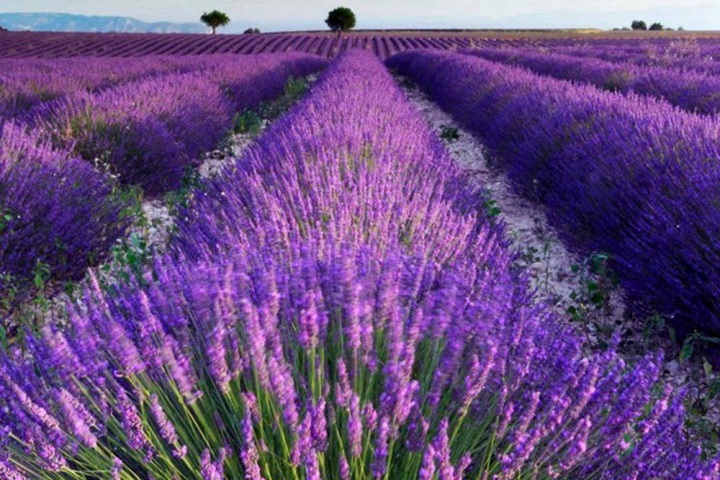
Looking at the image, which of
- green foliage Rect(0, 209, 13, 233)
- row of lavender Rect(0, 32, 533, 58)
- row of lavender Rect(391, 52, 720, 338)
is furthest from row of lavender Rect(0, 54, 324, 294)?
row of lavender Rect(0, 32, 533, 58)

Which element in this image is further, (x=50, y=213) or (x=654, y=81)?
(x=654, y=81)

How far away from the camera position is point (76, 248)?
372 cm

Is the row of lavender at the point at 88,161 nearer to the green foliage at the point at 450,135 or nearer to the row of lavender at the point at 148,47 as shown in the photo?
the green foliage at the point at 450,135

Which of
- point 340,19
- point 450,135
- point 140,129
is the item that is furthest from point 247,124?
point 340,19

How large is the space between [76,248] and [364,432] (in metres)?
2.93

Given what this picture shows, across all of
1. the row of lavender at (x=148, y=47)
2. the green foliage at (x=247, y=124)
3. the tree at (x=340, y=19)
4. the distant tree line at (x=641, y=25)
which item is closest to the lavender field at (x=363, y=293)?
the green foliage at (x=247, y=124)

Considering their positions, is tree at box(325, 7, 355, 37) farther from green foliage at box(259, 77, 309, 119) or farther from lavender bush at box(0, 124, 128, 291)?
lavender bush at box(0, 124, 128, 291)

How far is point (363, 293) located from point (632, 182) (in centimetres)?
254

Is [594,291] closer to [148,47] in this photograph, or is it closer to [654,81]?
[654,81]

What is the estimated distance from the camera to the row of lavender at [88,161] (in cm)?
350

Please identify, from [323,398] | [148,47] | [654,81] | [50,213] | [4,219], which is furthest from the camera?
[148,47]

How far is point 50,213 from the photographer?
3572mm

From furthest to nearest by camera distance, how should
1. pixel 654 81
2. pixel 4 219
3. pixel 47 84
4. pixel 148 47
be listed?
pixel 148 47, pixel 47 84, pixel 654 81, pixel 4 219

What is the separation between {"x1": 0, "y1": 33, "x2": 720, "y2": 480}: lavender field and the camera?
4.27 ft
